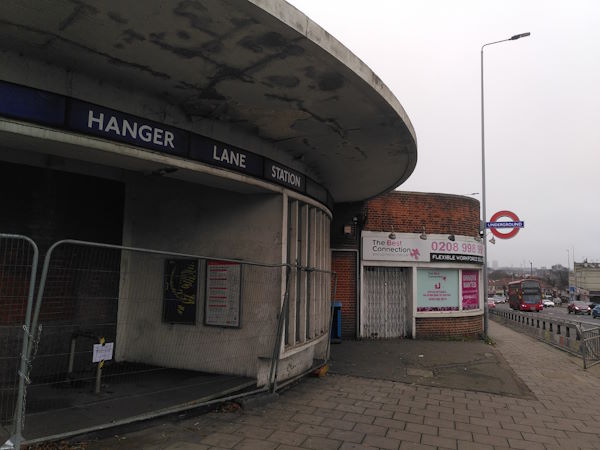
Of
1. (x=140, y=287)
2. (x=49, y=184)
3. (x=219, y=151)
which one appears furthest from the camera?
(x=140, y=287)

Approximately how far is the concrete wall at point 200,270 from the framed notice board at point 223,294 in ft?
0.34

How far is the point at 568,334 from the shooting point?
13539 millimetres

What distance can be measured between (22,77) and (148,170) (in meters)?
1.66

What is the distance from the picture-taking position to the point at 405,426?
5395 millimetres

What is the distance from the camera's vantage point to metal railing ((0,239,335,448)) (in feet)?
17.5

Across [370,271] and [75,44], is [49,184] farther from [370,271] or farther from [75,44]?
[370,271]

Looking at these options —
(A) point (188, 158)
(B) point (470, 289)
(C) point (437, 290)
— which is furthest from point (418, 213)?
(A) point (188, 158)

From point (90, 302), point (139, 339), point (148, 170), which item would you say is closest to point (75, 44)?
point (148, 170)

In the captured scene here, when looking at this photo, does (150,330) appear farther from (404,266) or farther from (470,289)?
(470,289)

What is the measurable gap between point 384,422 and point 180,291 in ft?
12.1

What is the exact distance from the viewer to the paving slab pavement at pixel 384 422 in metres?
4.66

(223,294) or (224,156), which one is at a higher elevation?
(224,156)

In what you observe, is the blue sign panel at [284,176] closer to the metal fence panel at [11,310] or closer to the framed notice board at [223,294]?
the framed notice board at [223,294]

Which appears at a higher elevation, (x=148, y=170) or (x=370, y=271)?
(x=148, y=170)
